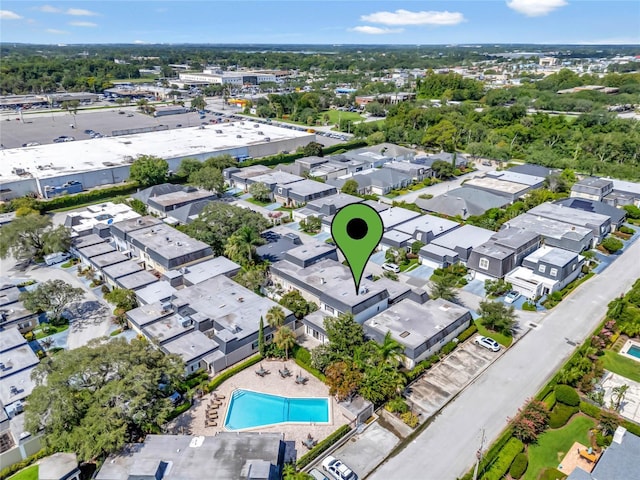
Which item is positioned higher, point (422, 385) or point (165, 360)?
point (165, 360)

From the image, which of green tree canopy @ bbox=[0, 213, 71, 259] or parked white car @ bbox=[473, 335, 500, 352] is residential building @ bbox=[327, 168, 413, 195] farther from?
green tree canopy @ bbox=[0, 213, 71, 259]

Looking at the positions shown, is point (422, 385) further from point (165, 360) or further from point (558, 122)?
point (558, 122)

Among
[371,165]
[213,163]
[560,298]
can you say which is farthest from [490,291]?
[213,163]

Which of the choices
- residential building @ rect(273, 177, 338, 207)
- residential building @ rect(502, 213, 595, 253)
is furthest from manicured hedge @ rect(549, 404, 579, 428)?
residential building @ rect(273, 177, 338, 207)

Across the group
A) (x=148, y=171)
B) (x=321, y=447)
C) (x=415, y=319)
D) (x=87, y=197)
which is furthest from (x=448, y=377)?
(x=87, y=197)

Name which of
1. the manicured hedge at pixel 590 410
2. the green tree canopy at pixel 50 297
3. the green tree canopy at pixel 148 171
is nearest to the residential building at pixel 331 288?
the manicured hedge at pixel 590 410

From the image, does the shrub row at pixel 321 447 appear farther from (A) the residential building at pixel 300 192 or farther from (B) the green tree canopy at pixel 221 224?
(A) the residential building at pixel 300 192
